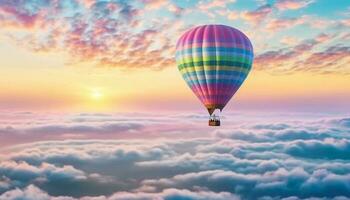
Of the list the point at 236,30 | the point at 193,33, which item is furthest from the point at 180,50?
the point at 236,30

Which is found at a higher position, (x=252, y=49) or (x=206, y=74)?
(x=252, y=49)

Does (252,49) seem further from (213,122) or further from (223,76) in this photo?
(213,122)

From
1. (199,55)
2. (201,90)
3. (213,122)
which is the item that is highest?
(199,55)

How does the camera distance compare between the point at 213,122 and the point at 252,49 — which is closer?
the point at 213,122
